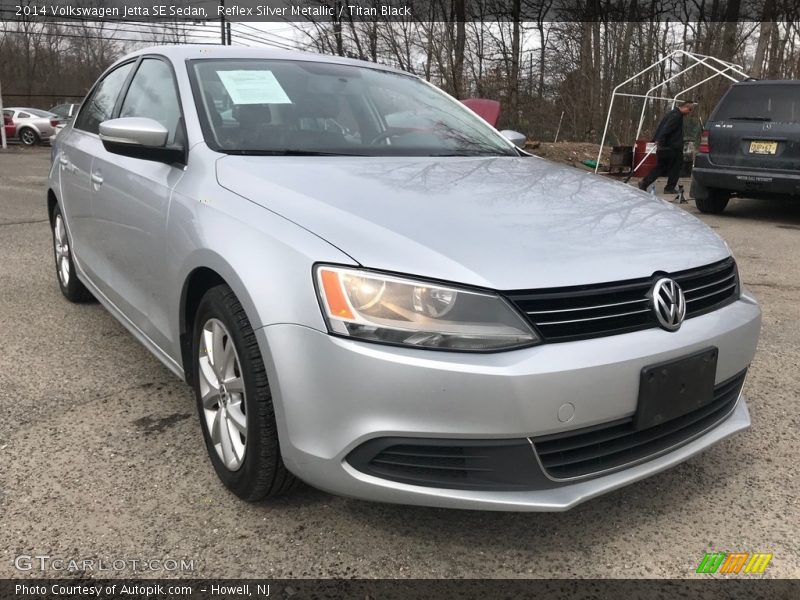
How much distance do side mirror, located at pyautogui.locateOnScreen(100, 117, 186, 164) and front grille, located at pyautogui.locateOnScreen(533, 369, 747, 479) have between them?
5.29ft

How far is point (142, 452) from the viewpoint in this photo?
250 centimetres

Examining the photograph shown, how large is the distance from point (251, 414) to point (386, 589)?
61 centimetres

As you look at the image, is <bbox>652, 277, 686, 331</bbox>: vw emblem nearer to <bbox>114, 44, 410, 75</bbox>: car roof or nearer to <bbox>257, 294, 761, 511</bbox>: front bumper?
<bbox>257, 294, 761, 511</bbox>: front bumper

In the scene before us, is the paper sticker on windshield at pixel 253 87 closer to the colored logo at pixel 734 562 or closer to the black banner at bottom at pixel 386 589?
the black banner at bottom at pixel 386 589

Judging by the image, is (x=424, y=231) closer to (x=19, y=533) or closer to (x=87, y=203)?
(x=19, y=533)

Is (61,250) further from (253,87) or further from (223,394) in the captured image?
(223,394)

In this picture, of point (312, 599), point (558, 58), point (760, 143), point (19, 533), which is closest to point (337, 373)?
point (312, 599)

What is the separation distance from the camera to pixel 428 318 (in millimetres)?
1700

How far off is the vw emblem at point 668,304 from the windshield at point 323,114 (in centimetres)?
123

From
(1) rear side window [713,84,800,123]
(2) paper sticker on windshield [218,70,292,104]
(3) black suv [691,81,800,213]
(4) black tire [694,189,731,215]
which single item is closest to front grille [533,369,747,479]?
(2) paper sticker on windshield [218,70,292,104]

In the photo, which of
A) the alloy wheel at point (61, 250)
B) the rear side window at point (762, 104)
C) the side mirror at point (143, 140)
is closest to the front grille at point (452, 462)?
the side mirror at point (143, 140)

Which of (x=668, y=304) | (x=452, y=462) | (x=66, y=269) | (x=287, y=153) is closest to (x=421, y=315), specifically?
(x=452, y=462)

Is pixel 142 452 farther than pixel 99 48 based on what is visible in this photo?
No

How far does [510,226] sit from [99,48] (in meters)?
37.6
